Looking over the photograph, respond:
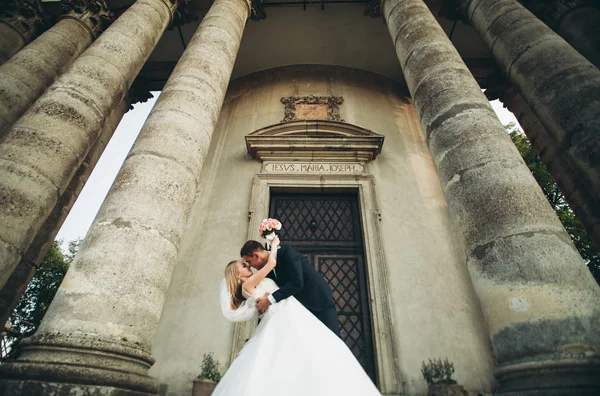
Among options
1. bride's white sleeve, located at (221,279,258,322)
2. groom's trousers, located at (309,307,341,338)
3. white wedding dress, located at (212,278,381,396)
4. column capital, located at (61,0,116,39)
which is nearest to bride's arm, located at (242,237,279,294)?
bride's white sleeve, located at (221,279,258,322)

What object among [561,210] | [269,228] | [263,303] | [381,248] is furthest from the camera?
[561,210]

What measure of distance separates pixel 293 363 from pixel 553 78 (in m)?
5.53

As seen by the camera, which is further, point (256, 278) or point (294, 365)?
point (256, 278)

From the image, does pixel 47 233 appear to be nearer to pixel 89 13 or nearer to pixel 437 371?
pixel 89 13

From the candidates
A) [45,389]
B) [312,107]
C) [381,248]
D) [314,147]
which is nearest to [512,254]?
[381,248]

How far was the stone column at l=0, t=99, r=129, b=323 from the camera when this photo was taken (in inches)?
257

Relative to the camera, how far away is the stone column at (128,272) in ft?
8.84

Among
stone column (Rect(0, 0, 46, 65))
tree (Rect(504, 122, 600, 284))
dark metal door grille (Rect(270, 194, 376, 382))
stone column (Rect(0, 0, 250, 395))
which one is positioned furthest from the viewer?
tree (Rect(504, 122, 600, 284))

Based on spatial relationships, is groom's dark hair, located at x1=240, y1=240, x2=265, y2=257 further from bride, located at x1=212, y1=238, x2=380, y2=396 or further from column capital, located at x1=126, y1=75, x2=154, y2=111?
column capital, located at x1=126, y1=75, x2=154, y2=111

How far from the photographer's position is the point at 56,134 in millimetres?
4719

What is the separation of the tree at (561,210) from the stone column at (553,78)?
889 centimetres

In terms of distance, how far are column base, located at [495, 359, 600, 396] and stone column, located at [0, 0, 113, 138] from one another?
879 centimetres

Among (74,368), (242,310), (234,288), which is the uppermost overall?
(234,288)

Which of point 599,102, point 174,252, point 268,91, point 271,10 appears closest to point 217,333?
point 174,252
